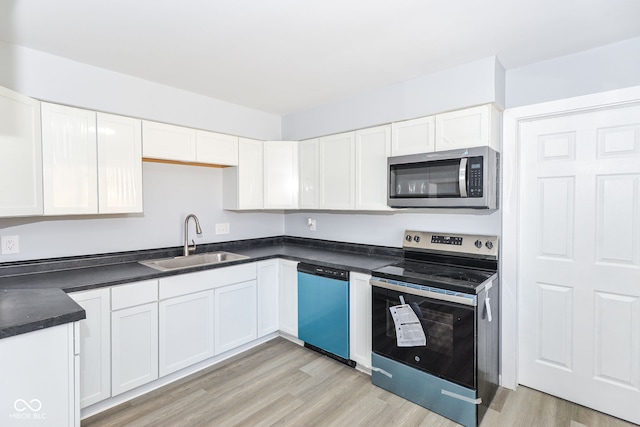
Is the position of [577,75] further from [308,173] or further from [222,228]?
[222,228]

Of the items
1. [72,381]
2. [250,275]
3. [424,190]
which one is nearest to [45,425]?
[72,381]

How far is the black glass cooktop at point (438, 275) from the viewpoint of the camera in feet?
6.65

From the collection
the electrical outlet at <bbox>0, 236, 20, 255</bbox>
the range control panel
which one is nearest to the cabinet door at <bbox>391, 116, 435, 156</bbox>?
the range control panel

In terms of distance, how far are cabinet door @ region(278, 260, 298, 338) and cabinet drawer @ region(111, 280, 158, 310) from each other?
1178 mm

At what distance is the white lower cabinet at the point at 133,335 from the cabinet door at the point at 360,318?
1.48 meters

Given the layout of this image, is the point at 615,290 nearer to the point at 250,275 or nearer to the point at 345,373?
the point at 345,373

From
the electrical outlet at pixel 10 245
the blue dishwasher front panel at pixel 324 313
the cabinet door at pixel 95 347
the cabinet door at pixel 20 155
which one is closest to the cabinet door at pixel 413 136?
the blue dishwasher front panel at pixel 324 313

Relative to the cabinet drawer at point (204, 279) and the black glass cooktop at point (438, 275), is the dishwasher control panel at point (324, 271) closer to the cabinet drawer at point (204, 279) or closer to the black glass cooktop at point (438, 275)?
the black glass cooktop at point (438, 275)

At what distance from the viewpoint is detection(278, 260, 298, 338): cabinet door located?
3068mm

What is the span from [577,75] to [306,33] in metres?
1.81

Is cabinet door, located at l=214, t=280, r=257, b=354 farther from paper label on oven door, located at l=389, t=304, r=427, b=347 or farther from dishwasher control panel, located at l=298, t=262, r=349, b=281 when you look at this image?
paper label on oven door, located at l=389, t=304, r=427, b=347

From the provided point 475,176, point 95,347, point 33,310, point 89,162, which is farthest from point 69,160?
point 475,176

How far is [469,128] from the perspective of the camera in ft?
7.46

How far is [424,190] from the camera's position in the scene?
246cm
